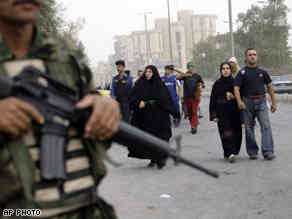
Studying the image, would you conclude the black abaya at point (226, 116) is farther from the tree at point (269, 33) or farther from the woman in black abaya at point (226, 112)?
the tree at point (269, 33)

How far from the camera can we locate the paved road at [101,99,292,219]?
4.69 m

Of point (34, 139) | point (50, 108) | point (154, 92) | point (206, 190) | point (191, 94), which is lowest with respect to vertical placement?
point (206, 190)

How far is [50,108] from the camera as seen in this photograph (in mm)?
1698

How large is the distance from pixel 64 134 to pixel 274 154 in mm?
6583

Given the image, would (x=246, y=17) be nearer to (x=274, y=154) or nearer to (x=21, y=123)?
(x=274, y=154)

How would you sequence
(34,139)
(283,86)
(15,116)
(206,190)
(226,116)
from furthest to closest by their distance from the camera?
(283,86)
(226,116)
(206,190)
(34,139)
(15,116)

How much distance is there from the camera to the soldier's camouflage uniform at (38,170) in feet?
5.30

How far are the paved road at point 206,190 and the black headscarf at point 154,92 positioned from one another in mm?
1007

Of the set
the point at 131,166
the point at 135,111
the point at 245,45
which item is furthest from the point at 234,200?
the point at 245,45

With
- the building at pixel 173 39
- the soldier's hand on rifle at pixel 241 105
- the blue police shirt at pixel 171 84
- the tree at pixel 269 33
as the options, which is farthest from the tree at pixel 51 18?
the building at pixel 173 39

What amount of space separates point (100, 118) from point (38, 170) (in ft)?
0.97

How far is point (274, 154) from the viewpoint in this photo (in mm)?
7789

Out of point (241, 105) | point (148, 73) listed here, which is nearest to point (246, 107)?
point (241, 105)

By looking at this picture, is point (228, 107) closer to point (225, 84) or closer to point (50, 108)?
point (225, 84)
